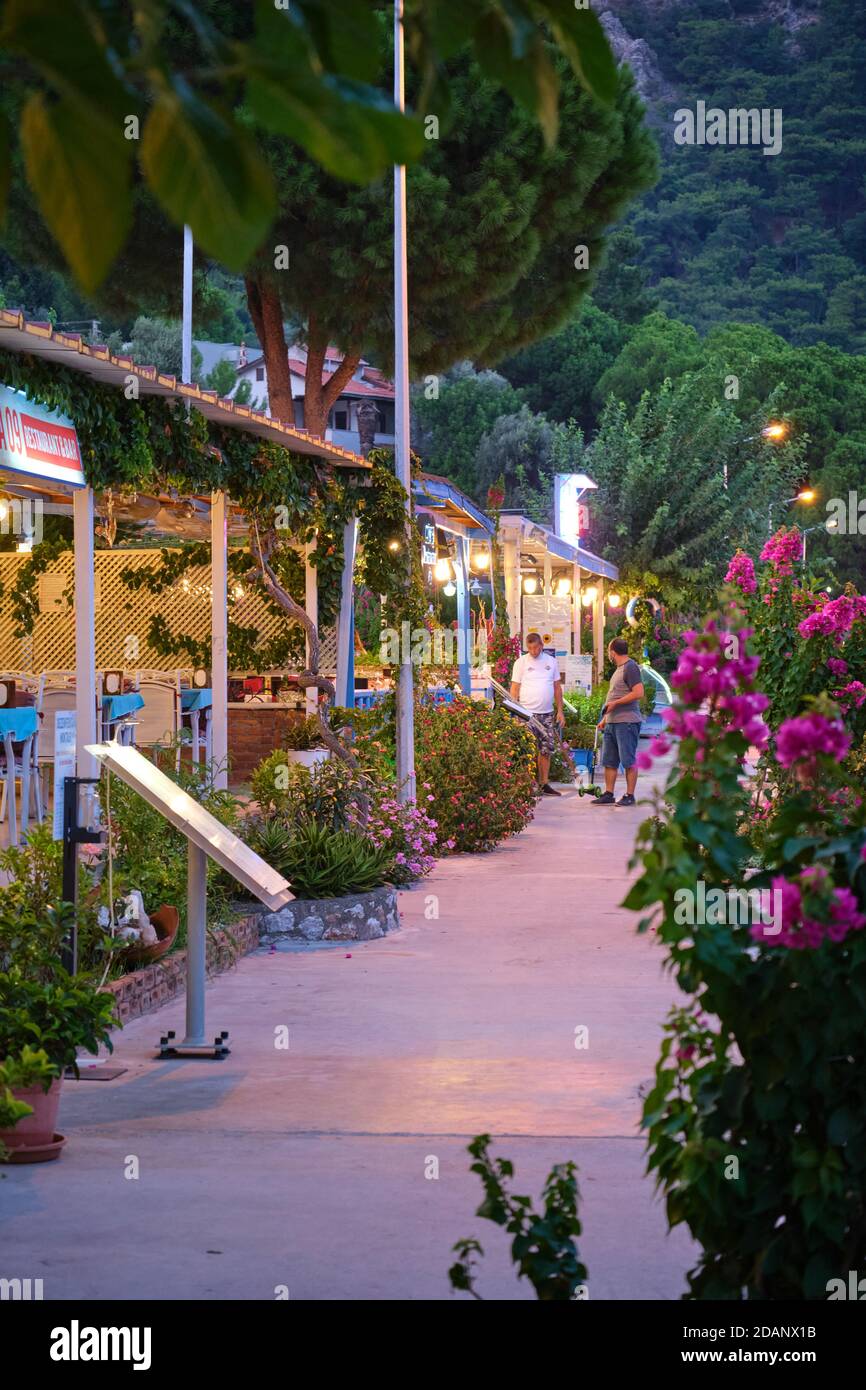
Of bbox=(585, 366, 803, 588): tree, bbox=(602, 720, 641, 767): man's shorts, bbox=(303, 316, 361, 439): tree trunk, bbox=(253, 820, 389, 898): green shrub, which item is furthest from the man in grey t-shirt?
bbox=(585, 366, 803, 588): tree

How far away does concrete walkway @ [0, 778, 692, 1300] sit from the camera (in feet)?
14.2

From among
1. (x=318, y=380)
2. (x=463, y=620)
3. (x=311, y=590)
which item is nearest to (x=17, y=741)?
(x=311, y=590)

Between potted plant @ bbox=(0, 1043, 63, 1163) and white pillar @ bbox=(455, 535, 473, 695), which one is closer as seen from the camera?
potted plant @ bbox=(0, 1043, 63, 1163)

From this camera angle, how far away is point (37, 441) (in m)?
9.77

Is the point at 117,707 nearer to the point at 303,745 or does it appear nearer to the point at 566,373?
the point at 303,745

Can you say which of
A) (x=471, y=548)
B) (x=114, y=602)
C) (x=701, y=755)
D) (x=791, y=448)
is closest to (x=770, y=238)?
(x=791, y=448)

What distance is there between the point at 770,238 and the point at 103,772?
9045 cm

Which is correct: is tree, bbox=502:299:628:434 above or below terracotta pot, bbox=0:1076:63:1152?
above

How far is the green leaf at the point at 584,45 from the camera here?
63.9 inches

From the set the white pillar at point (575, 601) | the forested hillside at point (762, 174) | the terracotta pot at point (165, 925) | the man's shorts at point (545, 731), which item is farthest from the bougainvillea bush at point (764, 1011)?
the forested hillside at point (762, 174)

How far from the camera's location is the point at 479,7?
161cm

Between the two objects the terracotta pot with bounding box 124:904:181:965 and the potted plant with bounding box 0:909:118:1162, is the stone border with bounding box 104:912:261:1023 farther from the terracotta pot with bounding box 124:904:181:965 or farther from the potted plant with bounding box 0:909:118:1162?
the potted plant with bounding box 0:909:118:1162

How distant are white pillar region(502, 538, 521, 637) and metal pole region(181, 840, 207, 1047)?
1653 cm

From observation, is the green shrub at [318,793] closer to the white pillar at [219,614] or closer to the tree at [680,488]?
the white pillar at [219,614]
